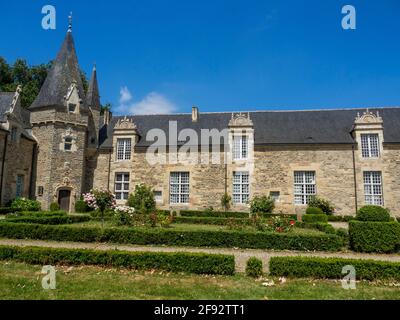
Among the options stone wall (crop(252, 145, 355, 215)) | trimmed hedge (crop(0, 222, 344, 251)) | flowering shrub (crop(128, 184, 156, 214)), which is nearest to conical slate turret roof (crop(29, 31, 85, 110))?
flowering shrub (crop(128, 184, 156, 214))

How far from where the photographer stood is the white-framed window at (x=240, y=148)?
79.0 ft

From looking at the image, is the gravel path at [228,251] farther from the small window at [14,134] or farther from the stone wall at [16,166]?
the small window at [14,134]

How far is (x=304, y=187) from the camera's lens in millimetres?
22953

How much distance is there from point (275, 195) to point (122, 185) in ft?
39.9

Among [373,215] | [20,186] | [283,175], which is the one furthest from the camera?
[283,175]

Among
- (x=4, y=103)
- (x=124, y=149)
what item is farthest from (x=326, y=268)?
(x=4, y=103)

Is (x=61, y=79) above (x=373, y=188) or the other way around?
above

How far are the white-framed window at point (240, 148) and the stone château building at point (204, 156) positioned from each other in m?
0.08

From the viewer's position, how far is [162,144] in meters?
25.2

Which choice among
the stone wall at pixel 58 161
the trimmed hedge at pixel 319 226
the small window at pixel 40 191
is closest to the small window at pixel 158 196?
the stone wall at pixel 58 161

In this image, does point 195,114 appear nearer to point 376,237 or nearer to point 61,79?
point 61,79

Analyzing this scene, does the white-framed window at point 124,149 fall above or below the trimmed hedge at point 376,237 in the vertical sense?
above

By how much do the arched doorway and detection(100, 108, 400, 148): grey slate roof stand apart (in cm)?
472
